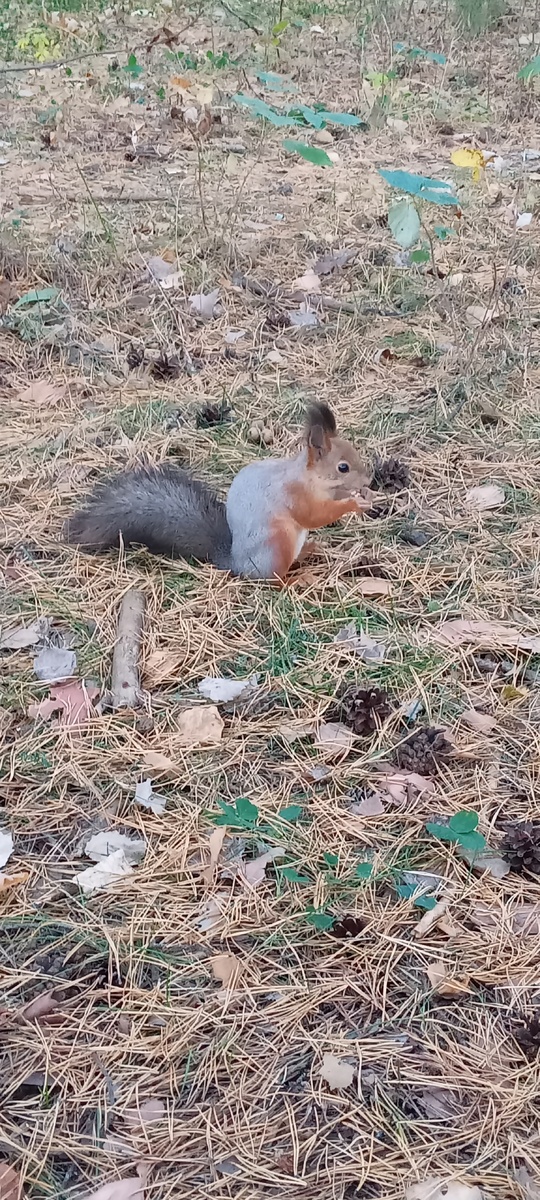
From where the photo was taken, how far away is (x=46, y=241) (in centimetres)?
424

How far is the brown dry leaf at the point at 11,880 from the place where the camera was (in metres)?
1.75

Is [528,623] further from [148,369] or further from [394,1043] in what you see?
[148,369]

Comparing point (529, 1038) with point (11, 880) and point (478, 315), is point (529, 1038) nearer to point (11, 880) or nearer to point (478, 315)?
point (11, 880)

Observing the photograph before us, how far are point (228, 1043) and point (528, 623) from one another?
1345mm

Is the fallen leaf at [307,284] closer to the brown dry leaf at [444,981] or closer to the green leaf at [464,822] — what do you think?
the green leaf at [464,822]

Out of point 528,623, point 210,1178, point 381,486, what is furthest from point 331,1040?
point 381,486

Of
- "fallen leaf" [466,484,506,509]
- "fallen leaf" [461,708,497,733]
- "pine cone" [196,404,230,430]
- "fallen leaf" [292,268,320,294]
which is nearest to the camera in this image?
"fallen leaf" [461,708,497,733]

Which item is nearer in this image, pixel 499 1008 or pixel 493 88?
pixel 499 1008

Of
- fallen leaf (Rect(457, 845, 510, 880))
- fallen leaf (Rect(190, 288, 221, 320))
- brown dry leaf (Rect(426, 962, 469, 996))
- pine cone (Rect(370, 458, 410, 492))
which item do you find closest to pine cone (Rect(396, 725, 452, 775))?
fallen leaf (Rect(457, 845, 510, 880))

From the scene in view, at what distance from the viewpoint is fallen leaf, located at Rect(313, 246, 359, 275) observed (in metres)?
4.20

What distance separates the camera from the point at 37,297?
3.86 m

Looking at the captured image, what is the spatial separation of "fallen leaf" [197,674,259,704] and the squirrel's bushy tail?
1.45ft

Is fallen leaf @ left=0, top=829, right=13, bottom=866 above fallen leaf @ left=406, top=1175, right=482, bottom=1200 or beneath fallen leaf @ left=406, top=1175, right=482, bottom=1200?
beneath

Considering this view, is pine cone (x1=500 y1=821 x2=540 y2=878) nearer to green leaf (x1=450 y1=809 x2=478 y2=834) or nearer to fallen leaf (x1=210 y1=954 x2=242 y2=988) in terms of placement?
green leaf (x1=450 y1=809 x2=478 y2=834)
